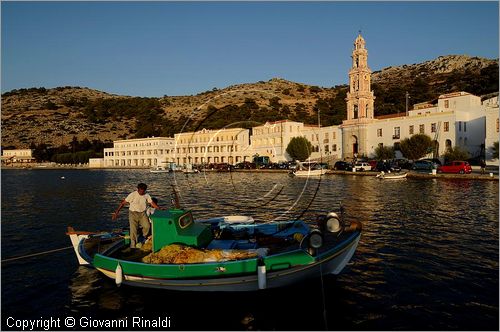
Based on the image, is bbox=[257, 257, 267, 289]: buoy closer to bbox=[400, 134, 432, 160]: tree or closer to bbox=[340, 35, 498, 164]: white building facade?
bbox=[340, 35, 498, 164]: white building facade

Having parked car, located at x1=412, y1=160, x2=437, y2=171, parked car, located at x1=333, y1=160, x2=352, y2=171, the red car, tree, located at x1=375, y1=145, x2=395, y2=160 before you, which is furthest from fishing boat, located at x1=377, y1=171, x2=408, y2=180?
tree, located at x1=375, y1=145, x2=395, y2=160

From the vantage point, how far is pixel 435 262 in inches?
635

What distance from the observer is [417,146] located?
65688 millimetres

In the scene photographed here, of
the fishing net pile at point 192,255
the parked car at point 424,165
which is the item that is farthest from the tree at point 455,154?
the fishing net pile at point 192,255

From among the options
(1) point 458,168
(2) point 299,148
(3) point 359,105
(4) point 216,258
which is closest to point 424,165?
(1) point 458,168

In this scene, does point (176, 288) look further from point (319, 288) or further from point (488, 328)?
point (488, 328)

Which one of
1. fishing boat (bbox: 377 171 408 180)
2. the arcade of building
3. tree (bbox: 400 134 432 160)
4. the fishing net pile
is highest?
the arcade of building

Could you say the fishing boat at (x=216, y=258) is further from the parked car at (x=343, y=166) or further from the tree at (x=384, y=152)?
the tree at (x=384, y=152)

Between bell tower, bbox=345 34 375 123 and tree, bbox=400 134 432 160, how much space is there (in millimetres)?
15430

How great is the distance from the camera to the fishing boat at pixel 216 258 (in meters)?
12.4

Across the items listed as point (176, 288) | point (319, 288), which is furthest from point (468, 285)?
point (176, 288)

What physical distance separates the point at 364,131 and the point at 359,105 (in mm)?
5714

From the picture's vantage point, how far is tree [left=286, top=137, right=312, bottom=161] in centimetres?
8638

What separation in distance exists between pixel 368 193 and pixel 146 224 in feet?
92.3
